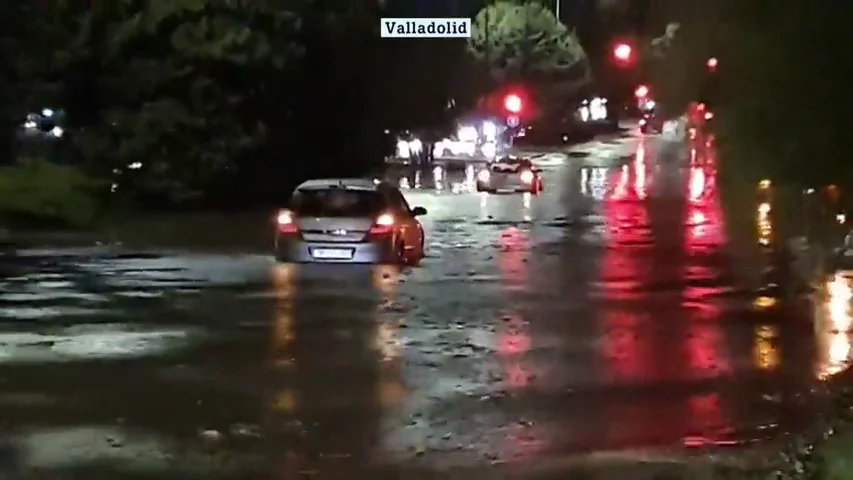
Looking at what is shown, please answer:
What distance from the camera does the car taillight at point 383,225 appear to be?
2406 cm

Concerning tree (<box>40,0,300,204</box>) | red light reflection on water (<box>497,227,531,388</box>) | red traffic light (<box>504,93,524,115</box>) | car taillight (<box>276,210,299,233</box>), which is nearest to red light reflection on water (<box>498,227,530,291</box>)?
red light reflection on water (<box>497,227,531,388</box>)

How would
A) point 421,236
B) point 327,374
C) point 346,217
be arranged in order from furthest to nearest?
point 421,236 < point 346,217 < point 327,374

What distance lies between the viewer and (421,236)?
1041 inches

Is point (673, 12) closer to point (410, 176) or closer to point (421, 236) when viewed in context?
point (421, 236)

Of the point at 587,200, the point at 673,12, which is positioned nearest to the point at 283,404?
the point at 673,12

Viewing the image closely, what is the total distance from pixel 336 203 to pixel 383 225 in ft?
2.49

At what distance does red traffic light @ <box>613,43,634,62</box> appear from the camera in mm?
45781

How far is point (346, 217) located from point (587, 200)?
24.7 metres

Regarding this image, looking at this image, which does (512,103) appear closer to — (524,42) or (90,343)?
(524,42)

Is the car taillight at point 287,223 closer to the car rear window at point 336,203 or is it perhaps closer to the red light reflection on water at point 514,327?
the car rear window at point 336,203

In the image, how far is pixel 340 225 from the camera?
2406 centimetres

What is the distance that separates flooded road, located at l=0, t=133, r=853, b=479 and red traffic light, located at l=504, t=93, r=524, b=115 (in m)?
44.0

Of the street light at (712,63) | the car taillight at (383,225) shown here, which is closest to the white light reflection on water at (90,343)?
the car taillight at (383,225)

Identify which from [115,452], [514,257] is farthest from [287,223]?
[115,452]
